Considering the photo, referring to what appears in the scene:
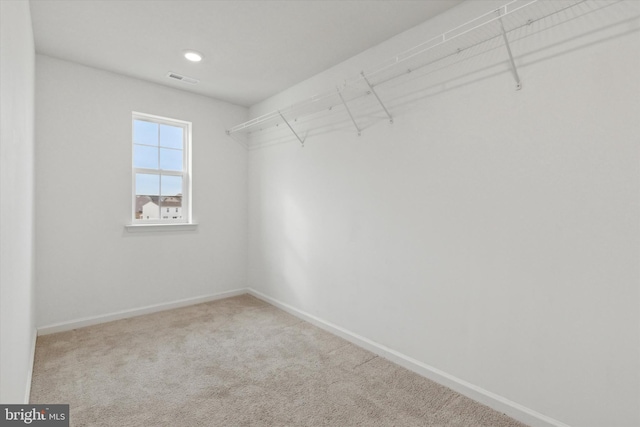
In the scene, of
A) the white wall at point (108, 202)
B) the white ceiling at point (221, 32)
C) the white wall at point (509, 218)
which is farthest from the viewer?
the white wall at point (108, 202)

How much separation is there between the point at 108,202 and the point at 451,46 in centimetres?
337

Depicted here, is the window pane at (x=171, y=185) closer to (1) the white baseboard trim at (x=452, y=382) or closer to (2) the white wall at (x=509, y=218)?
(2) the white wall at (x=509, y=218)

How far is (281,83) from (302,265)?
1.97m

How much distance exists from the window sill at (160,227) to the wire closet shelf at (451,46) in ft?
5.46

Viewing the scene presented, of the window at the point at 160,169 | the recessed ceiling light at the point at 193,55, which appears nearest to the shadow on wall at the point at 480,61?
the recessed ceiling light at the point at 193,55

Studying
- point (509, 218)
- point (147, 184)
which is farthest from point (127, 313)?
point (509, 218)

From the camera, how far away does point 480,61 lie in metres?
1.97

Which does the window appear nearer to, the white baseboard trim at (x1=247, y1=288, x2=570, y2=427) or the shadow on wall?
the shadow on wall

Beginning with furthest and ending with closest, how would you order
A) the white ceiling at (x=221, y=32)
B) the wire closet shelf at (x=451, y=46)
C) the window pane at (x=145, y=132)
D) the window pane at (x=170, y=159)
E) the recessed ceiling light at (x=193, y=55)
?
the window pane at (x=170, y=159), the window pane at (x=145, y=132), the recessed ceiling light at (x=193, y=55), the white ceiling at (x=221, y=32), the wire closet shelf at (x=451, y=46)

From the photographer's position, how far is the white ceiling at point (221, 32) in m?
2.15

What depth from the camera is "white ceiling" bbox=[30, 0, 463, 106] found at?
2.15 meters

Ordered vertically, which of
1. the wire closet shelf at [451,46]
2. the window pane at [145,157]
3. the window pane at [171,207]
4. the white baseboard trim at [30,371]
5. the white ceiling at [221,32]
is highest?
the white ceiling at [221,32]

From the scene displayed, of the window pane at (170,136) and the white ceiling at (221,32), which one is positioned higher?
the white ceiling at (221,32)

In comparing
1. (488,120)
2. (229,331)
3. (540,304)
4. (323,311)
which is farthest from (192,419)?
(488,120)
